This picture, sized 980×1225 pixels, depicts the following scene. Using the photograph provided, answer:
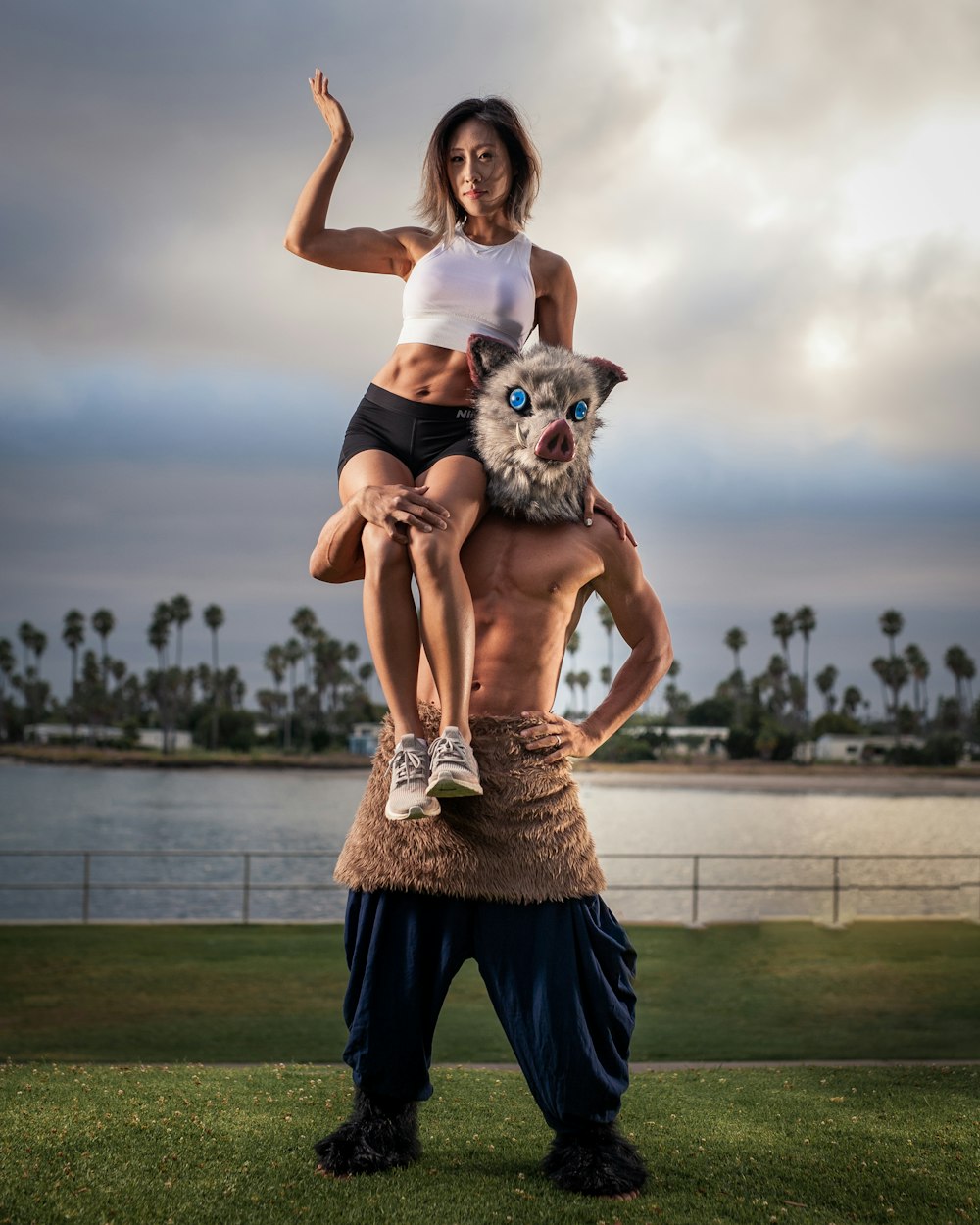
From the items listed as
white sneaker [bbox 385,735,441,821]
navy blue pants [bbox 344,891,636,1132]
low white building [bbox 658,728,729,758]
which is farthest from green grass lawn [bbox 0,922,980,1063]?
low white building [bbox 658,728,729,758]

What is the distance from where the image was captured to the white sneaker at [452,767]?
3.23 m

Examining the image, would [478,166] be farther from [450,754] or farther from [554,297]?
[450,754]

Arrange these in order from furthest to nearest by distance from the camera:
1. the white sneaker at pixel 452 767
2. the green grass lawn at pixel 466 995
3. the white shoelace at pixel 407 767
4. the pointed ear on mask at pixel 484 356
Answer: the green grass lawn at pixel 466 995
the pointed ear on mask at pixel 484 356
the white shoelace at pixel 407 767
the white sneaker at pixel 452 767

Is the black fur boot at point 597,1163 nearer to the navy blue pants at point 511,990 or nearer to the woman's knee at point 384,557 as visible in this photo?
the navy blue pants at point 511,990

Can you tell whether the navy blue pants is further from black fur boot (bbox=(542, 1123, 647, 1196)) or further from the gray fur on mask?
the gray fur on mask

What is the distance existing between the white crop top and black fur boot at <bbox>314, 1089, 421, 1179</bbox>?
2.28m

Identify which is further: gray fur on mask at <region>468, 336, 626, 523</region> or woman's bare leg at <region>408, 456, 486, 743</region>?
gray fur on mask at <region>468, 336, 626, 523</region>

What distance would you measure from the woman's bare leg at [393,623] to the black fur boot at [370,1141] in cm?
112

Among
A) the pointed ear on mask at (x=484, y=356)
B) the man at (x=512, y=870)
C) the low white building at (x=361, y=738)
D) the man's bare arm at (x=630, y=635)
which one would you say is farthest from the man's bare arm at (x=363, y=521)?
the low white building at (x=361, y=738)

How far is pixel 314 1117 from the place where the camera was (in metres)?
4.51

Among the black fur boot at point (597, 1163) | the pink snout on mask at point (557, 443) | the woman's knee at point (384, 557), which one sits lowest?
the black fur boot at point (597, 1163)

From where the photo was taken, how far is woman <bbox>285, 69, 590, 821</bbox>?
346cm

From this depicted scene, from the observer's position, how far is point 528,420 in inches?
144

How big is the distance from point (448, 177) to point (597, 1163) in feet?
9.83
